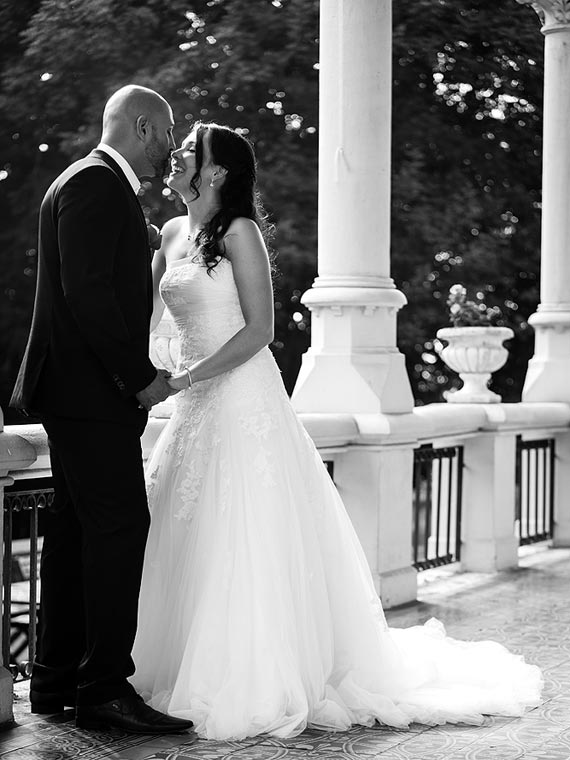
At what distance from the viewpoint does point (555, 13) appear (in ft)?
31.6

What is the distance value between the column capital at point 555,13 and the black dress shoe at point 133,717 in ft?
22.8

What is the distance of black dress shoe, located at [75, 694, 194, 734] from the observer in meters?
4.20

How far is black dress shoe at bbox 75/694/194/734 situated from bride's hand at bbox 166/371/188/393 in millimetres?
1023

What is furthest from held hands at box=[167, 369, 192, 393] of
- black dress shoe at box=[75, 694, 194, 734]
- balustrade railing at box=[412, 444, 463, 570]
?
balustrade railing at box=[412, 444, 463, 570]

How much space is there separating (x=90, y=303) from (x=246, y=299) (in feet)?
2.36

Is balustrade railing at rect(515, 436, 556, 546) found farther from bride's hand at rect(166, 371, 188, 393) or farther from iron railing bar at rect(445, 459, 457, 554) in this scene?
bride's hand at rect(166, 371, 188, 393)

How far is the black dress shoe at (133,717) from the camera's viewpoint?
4195 millimetres

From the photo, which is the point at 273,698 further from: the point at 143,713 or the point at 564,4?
the point at 564,4

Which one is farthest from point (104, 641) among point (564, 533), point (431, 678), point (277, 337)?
point (277, 337)

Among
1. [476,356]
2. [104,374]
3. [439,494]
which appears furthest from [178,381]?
[476,356]

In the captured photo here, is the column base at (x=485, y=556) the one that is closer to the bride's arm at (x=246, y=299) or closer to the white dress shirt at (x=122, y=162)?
the bride's arm at (x=246, y=299)

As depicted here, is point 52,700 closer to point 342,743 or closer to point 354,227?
point 342,743

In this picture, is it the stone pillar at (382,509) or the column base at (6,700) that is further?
the stone pillar at (382,509)

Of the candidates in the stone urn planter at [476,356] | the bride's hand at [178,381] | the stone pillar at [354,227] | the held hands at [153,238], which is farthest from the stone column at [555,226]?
the bride's hand at [178,381]
